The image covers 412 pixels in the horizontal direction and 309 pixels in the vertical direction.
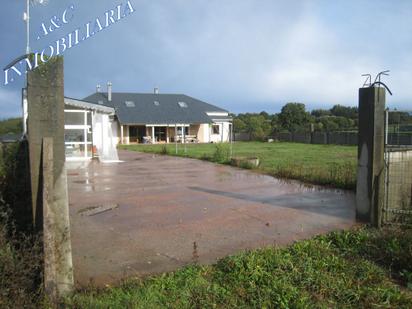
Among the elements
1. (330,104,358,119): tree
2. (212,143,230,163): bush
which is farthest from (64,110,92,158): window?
(330,104,358,119): tree

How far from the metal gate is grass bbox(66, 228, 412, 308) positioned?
118 cm

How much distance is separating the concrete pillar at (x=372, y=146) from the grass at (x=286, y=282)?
4.18 feet

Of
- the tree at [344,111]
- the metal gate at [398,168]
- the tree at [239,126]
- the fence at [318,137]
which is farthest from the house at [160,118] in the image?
the metal gate at [398,168]

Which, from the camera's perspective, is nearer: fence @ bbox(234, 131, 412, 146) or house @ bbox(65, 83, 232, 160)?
fence @ bbox(234, 131, 412, 146)

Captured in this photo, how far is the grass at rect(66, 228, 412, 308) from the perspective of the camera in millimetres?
3434

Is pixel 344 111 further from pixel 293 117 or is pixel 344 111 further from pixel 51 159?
pixel 51 159

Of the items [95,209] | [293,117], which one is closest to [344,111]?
[293,117]

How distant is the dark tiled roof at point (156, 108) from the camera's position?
4112 centimetres

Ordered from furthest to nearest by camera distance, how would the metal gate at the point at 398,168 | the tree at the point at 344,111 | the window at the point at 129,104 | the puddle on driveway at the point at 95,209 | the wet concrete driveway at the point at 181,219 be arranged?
1. the tree at the point at 344,111
2. the window at the point at 129,104
3. the puddle on driveway at the point at 95,209
4. the metal gate at the point at 398,168
5. the wet concrete driveway at the point at 181,219

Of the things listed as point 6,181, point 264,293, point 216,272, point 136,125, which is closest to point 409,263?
point 264,293

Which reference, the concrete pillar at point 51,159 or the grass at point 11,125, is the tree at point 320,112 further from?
the concrete pillar at point 51,159

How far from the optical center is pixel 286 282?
3818 millimetres

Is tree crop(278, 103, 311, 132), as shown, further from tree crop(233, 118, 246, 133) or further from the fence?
the fence

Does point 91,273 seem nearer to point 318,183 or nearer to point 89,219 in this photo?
point 89,219
